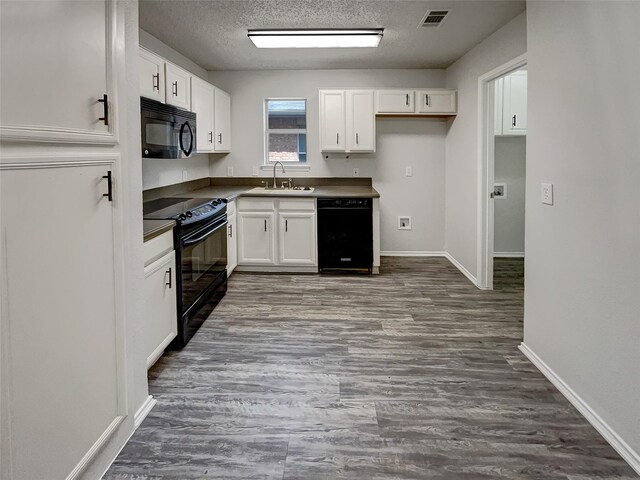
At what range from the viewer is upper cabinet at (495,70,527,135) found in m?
6.00

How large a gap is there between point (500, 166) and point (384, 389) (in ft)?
14.7

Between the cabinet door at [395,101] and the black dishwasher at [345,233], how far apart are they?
1198 millimetres

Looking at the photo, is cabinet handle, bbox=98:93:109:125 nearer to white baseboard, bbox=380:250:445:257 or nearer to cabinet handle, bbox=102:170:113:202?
cabinet handle, bbox=102:170:113:202

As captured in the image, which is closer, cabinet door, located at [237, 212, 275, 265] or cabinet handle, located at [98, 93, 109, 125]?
cabinet handle, located at [98, 93, 109, 125]

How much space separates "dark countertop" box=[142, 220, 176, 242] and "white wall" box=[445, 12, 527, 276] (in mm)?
2973

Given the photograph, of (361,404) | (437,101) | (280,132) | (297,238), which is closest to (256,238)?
(297,238)

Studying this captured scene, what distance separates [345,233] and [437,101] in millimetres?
1887

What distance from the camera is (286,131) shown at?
6.70m

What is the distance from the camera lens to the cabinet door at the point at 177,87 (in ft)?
13.4

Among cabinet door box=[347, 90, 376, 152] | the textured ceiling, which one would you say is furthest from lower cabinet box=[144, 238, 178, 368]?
cabinet door box=[347, 90, 376, 152]

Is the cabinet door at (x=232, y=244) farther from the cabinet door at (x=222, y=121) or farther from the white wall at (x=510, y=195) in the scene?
the white wall at (x=510, y=195)

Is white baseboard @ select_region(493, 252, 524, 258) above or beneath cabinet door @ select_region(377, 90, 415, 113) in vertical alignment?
beneath

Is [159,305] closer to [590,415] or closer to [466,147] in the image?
[590,415]

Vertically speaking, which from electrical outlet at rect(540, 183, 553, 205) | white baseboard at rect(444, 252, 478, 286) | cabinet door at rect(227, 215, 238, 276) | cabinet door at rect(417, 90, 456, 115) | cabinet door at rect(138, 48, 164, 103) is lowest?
white baseboard at rect(444, 252, 478, 286)
